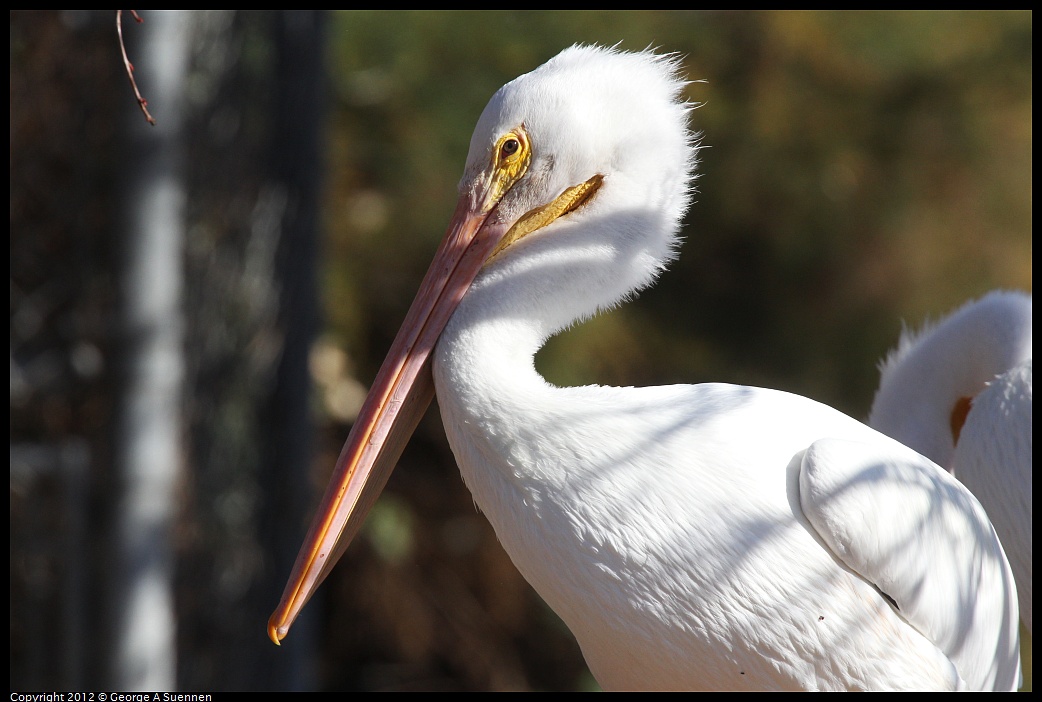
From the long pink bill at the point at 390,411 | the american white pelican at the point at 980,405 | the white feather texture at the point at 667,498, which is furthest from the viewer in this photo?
the american white pelican at the point at 980,405

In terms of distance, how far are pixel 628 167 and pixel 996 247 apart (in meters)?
3.96

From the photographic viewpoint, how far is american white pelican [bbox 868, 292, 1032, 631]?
6.25ft

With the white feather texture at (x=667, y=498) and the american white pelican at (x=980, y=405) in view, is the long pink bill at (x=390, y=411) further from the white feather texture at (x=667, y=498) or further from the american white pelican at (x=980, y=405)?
the american white pelican at (x=980, y=405)

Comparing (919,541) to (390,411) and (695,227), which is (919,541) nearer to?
(390,411)

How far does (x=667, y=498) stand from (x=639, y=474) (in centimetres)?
5

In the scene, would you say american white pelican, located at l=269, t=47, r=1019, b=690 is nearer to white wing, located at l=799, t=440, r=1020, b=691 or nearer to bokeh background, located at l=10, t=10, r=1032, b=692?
white wing, located at l=799, t=440, r=1020, b=691

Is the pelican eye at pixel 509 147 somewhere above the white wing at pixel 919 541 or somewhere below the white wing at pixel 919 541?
above

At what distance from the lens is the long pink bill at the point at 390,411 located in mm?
1568

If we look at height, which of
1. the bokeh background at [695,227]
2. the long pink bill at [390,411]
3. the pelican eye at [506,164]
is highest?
the pelican eye at [506,164]

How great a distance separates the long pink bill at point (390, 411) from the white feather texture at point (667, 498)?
1.9 inches

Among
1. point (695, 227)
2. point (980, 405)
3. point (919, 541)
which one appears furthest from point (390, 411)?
point (695, 227)

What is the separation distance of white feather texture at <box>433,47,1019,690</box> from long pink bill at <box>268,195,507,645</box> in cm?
5

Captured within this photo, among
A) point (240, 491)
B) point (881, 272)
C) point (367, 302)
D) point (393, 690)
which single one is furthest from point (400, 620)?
point (881, 272)

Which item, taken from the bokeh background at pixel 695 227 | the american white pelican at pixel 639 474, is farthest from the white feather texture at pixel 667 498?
the bokeh background at pixel 695 227
